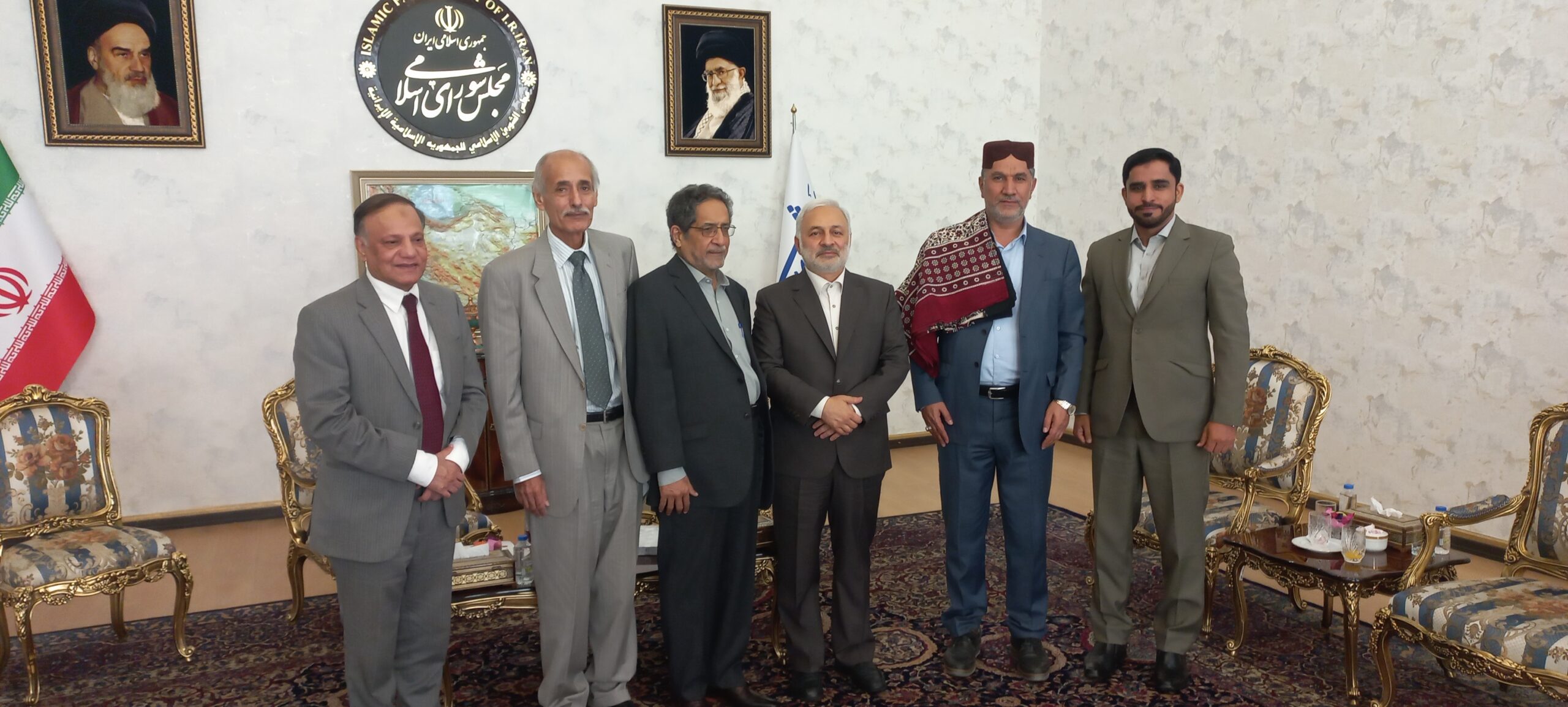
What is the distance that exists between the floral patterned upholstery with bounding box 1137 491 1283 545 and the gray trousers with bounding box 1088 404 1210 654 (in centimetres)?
44

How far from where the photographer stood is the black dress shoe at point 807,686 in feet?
10.6

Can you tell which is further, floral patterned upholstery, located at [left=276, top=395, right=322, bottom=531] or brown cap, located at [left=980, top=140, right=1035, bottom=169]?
floral patterned upholstery, located at [left=276, top=395, right=322, bottom=531]

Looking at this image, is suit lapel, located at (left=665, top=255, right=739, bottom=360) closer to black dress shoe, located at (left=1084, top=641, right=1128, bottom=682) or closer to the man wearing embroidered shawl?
the man wearing embroidered shawl

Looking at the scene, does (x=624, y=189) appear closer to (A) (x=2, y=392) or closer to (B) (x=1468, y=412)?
(A) (x=2, y=392)

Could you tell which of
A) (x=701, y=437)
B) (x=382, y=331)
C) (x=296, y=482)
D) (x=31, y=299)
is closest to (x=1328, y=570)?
(x=701, y=437)

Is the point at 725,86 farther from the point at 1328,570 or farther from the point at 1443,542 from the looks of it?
the point at 1443,542

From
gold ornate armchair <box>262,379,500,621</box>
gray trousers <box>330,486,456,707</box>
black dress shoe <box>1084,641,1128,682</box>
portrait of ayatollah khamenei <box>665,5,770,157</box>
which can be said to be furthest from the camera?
portrait of ayatollah khamenei <box>665,5,770,157</box>

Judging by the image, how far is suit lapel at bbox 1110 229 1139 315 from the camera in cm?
337

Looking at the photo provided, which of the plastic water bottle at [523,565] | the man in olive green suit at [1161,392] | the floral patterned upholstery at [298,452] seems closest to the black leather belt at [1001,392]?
the man in olive green suit at [1161,392]

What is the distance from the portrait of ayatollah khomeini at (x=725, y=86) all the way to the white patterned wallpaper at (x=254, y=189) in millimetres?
198

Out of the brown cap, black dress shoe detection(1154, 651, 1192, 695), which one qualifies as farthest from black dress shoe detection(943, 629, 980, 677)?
the brown cap

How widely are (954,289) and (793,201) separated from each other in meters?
3.20

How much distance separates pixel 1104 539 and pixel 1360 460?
8.42 feet

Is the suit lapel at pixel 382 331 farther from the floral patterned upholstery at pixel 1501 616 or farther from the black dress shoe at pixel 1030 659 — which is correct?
the floral patterned upholstery at pixel 1501 616
